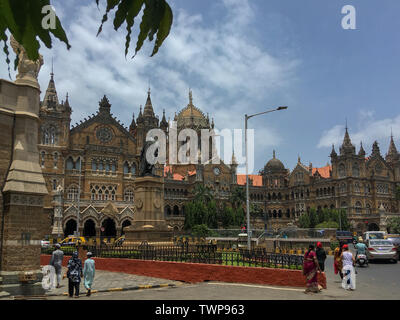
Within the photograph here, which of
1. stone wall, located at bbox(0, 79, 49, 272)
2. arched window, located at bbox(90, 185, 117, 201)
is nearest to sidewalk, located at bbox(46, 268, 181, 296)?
stone wall, located at bbox(0, 79, 49, 272)

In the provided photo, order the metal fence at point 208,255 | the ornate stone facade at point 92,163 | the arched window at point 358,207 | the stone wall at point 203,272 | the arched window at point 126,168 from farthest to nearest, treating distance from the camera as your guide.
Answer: the arched window at point 358,207 < the arched window at point 126,168 < the ornate stone facade at point 92,163 < the metal fence at point 208,255 < the stone wall at point 203,272

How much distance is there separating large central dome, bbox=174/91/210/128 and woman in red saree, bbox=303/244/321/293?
2917 inches

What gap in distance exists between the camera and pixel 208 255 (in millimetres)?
17578

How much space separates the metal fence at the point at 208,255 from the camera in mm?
15430

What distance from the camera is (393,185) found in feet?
249

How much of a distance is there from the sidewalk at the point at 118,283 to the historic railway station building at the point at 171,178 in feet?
63.4

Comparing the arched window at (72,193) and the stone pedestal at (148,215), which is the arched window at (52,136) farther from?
the stone pedestal at (148,215)

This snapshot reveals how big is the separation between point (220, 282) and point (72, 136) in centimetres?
4528

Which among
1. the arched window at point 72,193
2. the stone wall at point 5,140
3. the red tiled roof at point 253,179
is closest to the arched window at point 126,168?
the arched window at point 72,193

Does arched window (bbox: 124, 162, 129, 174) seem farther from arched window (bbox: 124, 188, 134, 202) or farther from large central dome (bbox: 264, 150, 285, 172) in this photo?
large central dome (bbox: 264, 150, 285, 172)

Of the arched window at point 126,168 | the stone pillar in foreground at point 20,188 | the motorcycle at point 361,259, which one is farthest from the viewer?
the arched window at point 126,168
